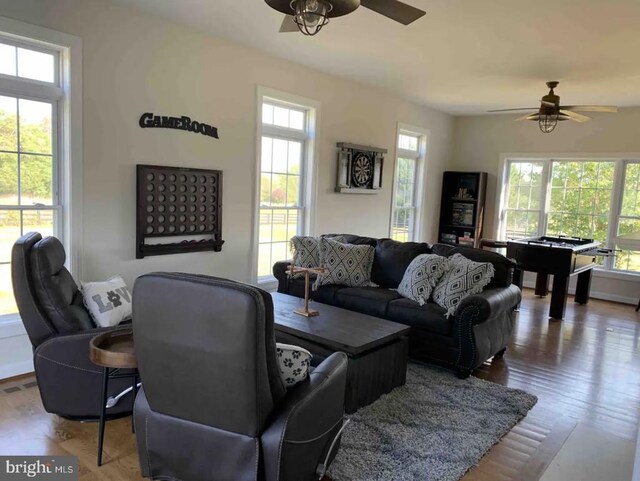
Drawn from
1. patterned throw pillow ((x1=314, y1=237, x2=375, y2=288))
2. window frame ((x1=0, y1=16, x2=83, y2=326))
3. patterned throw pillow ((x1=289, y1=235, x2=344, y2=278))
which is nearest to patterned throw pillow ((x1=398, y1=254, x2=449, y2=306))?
patterned throw pillow ((x1=314, y1=237, x2=375, y2=288))

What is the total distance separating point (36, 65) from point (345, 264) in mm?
2937

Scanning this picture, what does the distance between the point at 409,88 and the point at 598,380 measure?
3.99 m

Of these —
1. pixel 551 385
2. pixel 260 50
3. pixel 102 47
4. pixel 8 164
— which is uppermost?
pixel 260 50

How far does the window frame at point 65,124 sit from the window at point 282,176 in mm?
1843

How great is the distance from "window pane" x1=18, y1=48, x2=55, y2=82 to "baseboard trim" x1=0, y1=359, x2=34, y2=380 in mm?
2046

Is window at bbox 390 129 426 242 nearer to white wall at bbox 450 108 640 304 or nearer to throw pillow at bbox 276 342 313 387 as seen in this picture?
white wall at bbox 450 108 640 304

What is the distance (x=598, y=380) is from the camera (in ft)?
12.5

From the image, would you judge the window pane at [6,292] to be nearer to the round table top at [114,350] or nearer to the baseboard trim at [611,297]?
the round table top at [114,350]

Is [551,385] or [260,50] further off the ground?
[260,50]

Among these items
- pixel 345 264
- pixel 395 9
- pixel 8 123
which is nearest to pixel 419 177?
pixel 345 264

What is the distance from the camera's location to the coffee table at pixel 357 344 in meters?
3.00

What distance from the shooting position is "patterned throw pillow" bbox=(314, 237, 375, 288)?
14.9ft

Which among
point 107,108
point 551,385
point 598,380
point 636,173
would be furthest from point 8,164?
point 636,173

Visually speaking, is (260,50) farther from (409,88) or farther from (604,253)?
(604,253)
